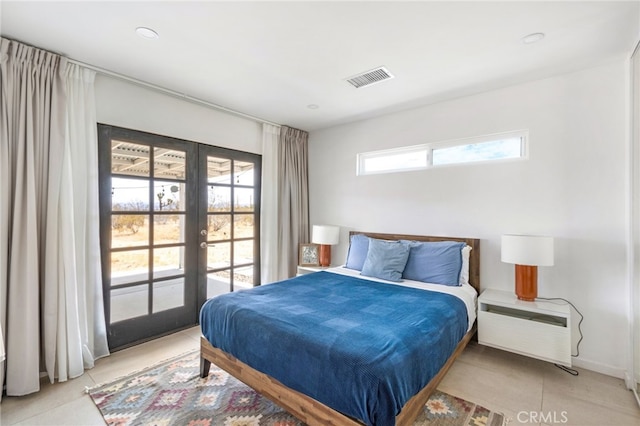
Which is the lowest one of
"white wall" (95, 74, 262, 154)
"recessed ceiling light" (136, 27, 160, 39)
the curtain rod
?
"white wall" (95, 74, 262, 154)

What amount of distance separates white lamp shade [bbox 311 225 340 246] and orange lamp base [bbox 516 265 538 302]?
2067mm

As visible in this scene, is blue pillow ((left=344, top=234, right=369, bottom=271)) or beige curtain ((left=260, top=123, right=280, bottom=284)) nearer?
blue pillow ((left=344, top=234, right=369, bottom=271))

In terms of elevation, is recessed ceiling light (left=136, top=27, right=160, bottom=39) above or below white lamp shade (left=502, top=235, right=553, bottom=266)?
above

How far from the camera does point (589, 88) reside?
247cm

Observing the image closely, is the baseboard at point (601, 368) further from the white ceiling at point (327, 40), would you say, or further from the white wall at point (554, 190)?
the white ceiling at point (327, 40)

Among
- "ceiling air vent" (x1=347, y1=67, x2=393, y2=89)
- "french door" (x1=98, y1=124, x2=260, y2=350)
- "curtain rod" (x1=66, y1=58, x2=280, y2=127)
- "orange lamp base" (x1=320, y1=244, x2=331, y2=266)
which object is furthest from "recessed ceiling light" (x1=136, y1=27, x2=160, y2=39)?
"orange lamp base" (x1=320, y1=244, x2=331, y2=266)

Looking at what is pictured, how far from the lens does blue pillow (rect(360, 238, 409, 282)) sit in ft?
9.62

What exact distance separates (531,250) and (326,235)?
2220 millimetres

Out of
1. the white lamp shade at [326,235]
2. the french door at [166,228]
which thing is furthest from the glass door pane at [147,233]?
the white lamp shade at [326,235]

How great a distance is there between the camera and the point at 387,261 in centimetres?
298

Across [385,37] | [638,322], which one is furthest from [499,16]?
[638,322]

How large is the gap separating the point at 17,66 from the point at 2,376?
2.20 m

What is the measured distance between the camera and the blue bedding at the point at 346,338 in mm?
1359

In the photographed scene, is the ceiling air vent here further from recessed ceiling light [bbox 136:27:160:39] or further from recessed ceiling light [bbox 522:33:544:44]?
recessed ceiling light [bbox 136:27:160:39]
